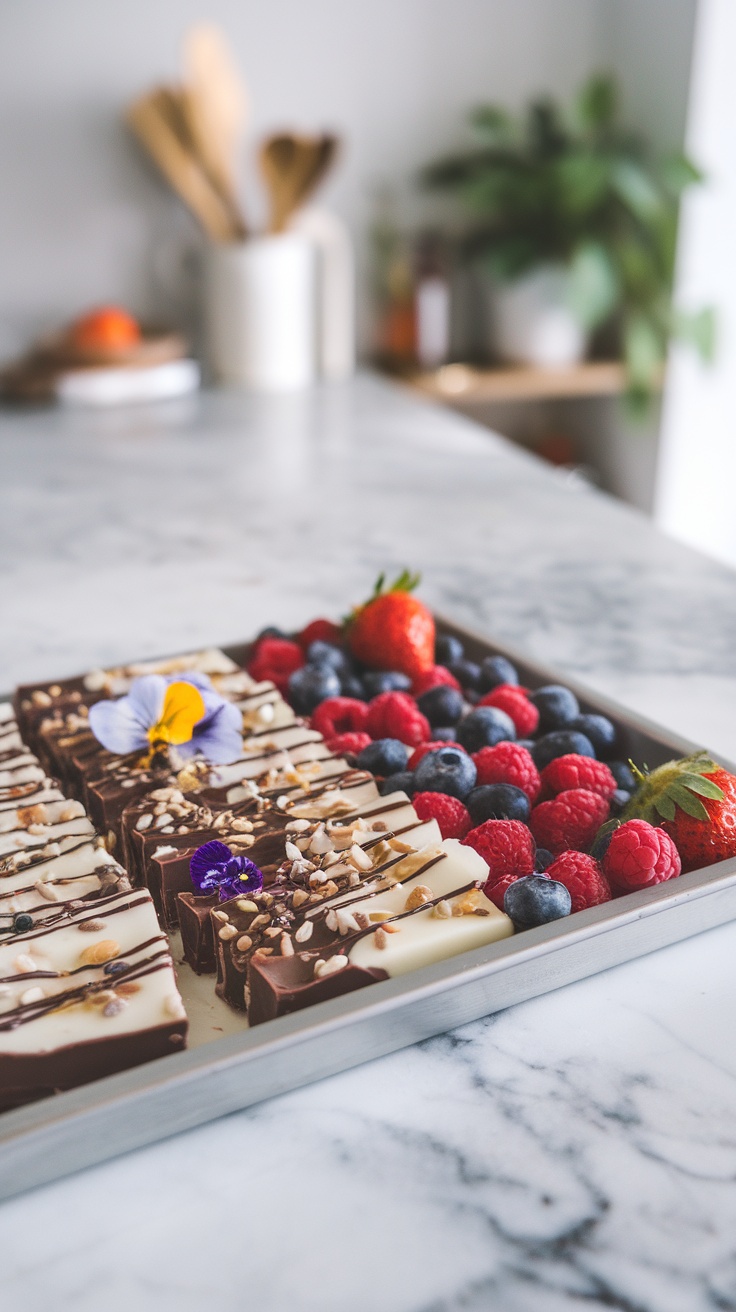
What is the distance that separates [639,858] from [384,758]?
0.96 ft

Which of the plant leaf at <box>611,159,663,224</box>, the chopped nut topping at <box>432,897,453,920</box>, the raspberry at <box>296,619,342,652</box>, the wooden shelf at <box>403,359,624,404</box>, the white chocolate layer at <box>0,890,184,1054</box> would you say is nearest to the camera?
the white chocolate layer at <box>0,890,184,1054</box>

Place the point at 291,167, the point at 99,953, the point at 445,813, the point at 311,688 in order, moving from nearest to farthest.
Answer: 1. the point at 99,953
2. the point at 445,813
3. the point at 311,688
4. the point at 291,167

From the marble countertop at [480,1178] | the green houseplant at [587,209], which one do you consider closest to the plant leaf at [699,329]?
the green houseplant at [587,209]

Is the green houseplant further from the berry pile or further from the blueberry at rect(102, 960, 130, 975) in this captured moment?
the blueberry at rect(102, 960, 130, 975)

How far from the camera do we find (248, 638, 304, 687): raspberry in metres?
1.31

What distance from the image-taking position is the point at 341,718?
3.95ft

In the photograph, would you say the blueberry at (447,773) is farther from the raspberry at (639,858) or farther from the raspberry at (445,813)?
the raspberry at (639,858)

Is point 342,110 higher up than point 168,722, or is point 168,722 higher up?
point 342,110

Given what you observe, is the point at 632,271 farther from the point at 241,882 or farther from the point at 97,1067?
the point at 97,1067

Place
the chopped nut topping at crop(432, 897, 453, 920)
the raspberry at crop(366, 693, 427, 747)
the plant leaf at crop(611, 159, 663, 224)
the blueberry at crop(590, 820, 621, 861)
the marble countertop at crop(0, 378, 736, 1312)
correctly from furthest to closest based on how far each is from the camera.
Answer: the plant leaf at crop(611, 159, 663, 224), the raspberry at crop(366, 693, 427, 747), the blueberry at crop(590, 820, 621, 861), the chopped nut topping at crop(432, 897, 453, 920), the marble countertop at crop(0, 378, 736, 1312)

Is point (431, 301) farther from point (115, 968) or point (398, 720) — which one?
point (115, 968)

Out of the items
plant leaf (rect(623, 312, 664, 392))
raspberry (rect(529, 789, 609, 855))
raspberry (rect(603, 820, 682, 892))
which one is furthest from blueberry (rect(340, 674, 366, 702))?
plant leaf (rect(623, 312, 664, 392))

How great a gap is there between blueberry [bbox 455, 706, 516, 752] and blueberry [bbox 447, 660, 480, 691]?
0.46 feet

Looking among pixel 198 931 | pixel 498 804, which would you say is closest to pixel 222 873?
pixel 198 931
